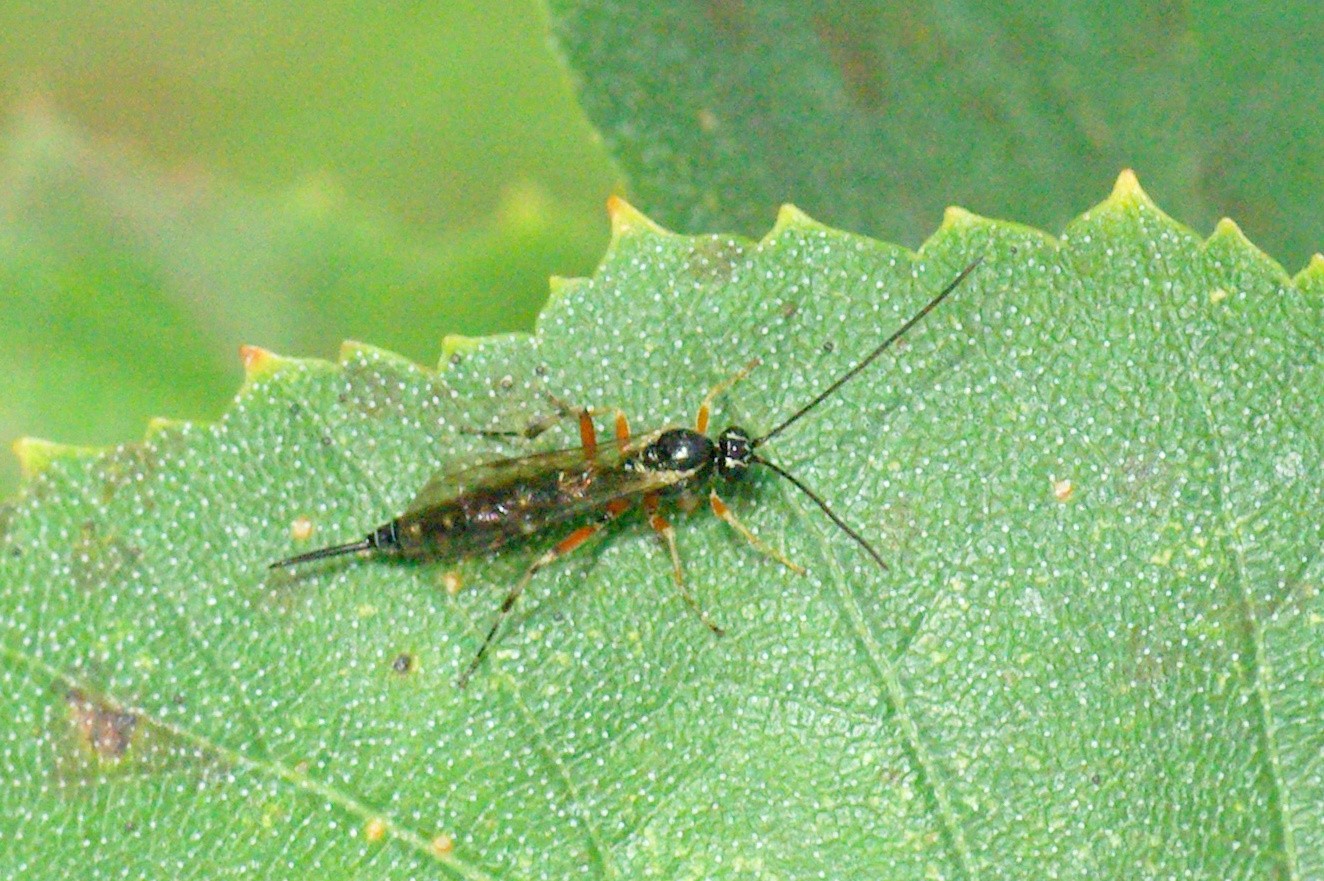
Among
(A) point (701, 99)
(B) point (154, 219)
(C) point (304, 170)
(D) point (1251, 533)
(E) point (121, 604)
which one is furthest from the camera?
(C) point (304, 170)

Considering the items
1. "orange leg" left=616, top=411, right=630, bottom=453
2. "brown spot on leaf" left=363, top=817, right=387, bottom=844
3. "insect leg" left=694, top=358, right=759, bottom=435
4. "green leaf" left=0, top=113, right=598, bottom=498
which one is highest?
"green leaf" left=0, top=113, right=598, bottom=498

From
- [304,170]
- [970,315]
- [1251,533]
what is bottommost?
[1251,533]

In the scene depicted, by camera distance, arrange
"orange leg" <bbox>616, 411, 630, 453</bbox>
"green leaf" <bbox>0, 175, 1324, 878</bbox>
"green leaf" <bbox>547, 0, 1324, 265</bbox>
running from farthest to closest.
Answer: "green leaf" <bbox>547, 0, 1324, 265</bbox> → "orange leg" <bbox>616, 411, 630, 453</bbox> → "green leaf" <bbox>0, 175, 1324, 878</bbox>

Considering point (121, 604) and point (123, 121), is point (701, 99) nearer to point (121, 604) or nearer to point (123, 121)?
point (121, 604)

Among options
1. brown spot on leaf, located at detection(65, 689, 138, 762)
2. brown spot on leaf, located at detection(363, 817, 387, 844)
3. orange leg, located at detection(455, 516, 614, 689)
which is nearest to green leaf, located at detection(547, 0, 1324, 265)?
orange leg, located at detection(455, 516, 614, 689)

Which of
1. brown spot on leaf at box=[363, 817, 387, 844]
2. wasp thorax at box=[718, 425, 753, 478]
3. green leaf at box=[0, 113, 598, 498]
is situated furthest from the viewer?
green leaf at box=[0, 113, 598, 498]

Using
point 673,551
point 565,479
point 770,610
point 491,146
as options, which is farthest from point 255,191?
point 770,610

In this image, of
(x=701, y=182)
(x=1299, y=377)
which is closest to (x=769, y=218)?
(x=701, y=182)

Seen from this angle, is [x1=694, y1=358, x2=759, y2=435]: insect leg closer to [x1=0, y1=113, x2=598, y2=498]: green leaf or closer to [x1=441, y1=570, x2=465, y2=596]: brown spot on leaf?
[x1=441, y1=570, x2=465, y2=596]: brown spot on leaf
